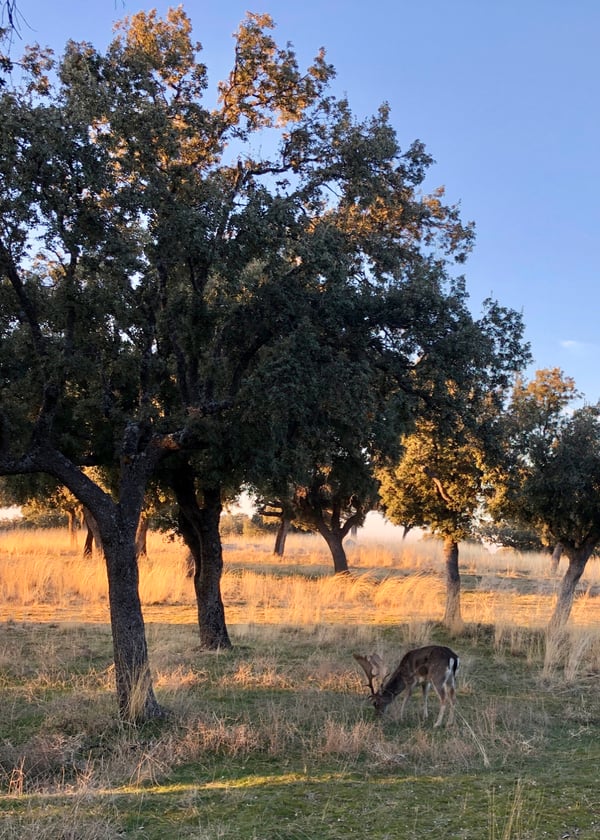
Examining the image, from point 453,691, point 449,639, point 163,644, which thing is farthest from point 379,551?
point 453,691

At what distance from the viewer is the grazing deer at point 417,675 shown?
974cm

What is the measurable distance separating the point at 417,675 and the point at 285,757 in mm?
2996

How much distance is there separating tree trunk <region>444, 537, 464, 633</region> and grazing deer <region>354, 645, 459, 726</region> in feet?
23.9

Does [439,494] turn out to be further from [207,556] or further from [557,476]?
[207,556]

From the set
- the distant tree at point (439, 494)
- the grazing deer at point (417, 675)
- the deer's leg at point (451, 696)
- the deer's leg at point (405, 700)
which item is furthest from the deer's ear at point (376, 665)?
the distant tree at point (439, 494)

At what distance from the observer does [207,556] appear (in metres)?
14.5

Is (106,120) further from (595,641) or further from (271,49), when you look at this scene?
(595,641)

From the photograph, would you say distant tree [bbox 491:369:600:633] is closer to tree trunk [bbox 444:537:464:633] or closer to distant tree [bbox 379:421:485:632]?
distant tree [bbox 379:421:485:632]

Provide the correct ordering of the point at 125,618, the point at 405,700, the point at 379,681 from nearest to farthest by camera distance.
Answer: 1. the point at 125,618
2. the point at 405,700
3. the point at 379,681

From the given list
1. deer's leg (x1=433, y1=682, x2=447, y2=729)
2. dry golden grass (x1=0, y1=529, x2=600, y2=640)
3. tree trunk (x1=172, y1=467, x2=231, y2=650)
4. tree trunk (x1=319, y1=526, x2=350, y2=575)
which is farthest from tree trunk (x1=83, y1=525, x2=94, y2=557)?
deer's leg (x1=433, y1=682, x2=447, y2=729)

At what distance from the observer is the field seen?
5602 mm

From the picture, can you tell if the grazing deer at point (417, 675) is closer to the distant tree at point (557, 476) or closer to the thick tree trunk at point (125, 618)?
the thick tree trunk at point (125, 618)

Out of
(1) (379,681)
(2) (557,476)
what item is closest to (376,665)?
(1) (379,681)

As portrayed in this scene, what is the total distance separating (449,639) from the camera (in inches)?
664
